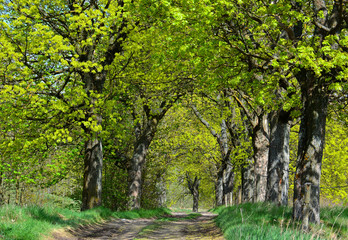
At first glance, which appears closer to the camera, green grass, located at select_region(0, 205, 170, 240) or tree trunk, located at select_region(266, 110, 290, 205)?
green grass, located at select_region(0, 205, 170, 240)

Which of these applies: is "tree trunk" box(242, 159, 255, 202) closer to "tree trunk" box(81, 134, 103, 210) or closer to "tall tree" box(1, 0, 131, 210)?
"tree trunk" box(81, 134, 103, 210)

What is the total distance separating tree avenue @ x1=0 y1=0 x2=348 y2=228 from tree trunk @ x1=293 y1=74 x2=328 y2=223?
3 cm

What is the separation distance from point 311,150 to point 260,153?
19.6ft

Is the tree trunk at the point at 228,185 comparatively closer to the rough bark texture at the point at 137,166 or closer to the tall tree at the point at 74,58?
the rough bark texture at the point at 137,166

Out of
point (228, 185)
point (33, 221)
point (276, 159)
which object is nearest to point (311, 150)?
point (276, 159)

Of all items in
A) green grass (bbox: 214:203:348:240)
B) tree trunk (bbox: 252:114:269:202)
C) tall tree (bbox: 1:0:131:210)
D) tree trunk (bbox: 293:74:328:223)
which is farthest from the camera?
tree trunk (bbox: 252:114:269:202)

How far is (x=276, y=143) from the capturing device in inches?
512

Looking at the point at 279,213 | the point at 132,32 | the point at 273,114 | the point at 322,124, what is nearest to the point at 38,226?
the point at 279,213

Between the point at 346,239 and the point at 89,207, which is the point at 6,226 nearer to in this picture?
the point at 346,239

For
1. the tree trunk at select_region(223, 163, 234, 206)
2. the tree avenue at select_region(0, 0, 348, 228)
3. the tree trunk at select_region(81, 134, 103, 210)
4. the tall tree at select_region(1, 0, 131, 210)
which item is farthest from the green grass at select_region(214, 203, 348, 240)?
the tree trunk at select_region(223, 163, 234, 206)

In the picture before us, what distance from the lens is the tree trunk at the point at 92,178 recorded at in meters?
14.1

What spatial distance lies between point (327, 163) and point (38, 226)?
24.7 meters

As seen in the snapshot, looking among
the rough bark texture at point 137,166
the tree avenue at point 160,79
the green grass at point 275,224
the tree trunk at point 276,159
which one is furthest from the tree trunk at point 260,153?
the rough bark texture at point 137,166

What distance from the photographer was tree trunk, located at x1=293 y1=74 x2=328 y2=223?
7951 millimetres
